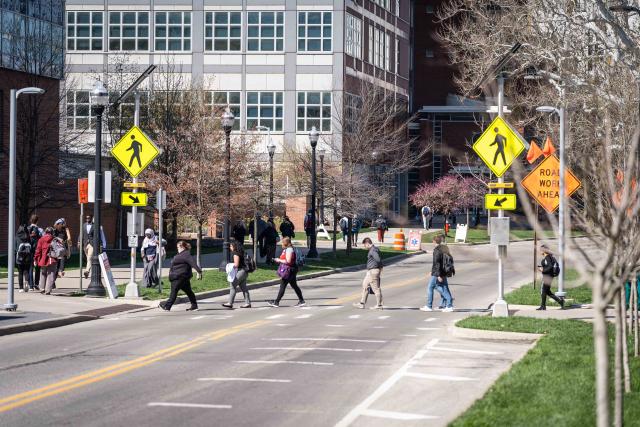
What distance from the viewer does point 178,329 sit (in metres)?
23.0

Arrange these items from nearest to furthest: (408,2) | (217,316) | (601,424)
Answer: (601,424) < (217,316) < (408,2)

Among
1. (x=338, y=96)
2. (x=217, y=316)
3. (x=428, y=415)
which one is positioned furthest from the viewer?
(x=338, y=96)

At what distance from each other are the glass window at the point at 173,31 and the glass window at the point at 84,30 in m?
4.01


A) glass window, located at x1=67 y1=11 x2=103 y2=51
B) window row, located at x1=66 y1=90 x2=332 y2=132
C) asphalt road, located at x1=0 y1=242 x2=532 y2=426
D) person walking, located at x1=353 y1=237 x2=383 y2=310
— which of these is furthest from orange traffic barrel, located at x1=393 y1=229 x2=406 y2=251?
asphalt road, located at x1=0 y1=242 x2=532 y2=426

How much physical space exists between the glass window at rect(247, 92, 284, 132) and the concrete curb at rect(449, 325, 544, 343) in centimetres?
5817

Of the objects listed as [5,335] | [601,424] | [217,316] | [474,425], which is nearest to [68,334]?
[5,335]

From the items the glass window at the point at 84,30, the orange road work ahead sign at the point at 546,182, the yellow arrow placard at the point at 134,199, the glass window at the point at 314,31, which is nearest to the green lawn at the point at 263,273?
the yellow arrow placard at the point at 134,199

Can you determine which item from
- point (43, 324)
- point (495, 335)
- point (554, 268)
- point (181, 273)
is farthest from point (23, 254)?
point (495, 335)

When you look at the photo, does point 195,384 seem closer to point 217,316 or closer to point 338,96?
point 217,316

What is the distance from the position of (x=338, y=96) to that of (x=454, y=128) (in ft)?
103

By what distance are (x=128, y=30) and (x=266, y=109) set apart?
10.7m

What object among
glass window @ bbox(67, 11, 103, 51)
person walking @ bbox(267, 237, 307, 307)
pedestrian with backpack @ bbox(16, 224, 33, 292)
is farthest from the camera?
glass window @ bbox(67, 11, 103, 51)

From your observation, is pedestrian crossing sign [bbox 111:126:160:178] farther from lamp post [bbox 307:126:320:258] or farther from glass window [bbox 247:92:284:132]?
glass window [bbox 247:92:284:132]

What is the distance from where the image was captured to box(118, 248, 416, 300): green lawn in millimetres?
31875
